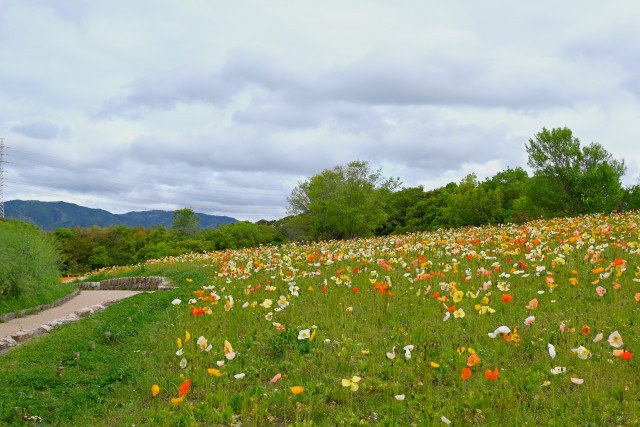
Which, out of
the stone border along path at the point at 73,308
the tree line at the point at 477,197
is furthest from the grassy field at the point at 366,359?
the tree line at the point at 477,197

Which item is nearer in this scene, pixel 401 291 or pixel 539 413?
pixel 539 413

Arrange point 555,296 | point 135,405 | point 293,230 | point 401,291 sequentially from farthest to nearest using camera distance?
point 293,230, point 401,291, point 555,296, point 135,405

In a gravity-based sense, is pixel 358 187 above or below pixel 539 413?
above

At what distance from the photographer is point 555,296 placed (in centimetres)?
866

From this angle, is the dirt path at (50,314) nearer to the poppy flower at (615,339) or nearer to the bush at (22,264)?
the bush at (22,264)

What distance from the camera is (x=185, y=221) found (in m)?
83.6

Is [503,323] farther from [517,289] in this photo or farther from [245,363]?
[245,363]

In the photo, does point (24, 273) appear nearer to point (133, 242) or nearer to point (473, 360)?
point (473, 360)

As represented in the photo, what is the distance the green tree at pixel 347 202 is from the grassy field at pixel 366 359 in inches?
→ 1476

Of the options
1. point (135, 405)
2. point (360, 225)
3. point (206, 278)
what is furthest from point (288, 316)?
point (360, 225)

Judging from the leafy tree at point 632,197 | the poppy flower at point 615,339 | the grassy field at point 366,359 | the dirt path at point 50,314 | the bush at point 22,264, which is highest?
the leafy tree at point 632,197

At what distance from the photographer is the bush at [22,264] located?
15.0 m

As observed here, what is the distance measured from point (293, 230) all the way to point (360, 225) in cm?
1807

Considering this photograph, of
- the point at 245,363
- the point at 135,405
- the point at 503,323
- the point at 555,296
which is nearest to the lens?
the point at 135,405
